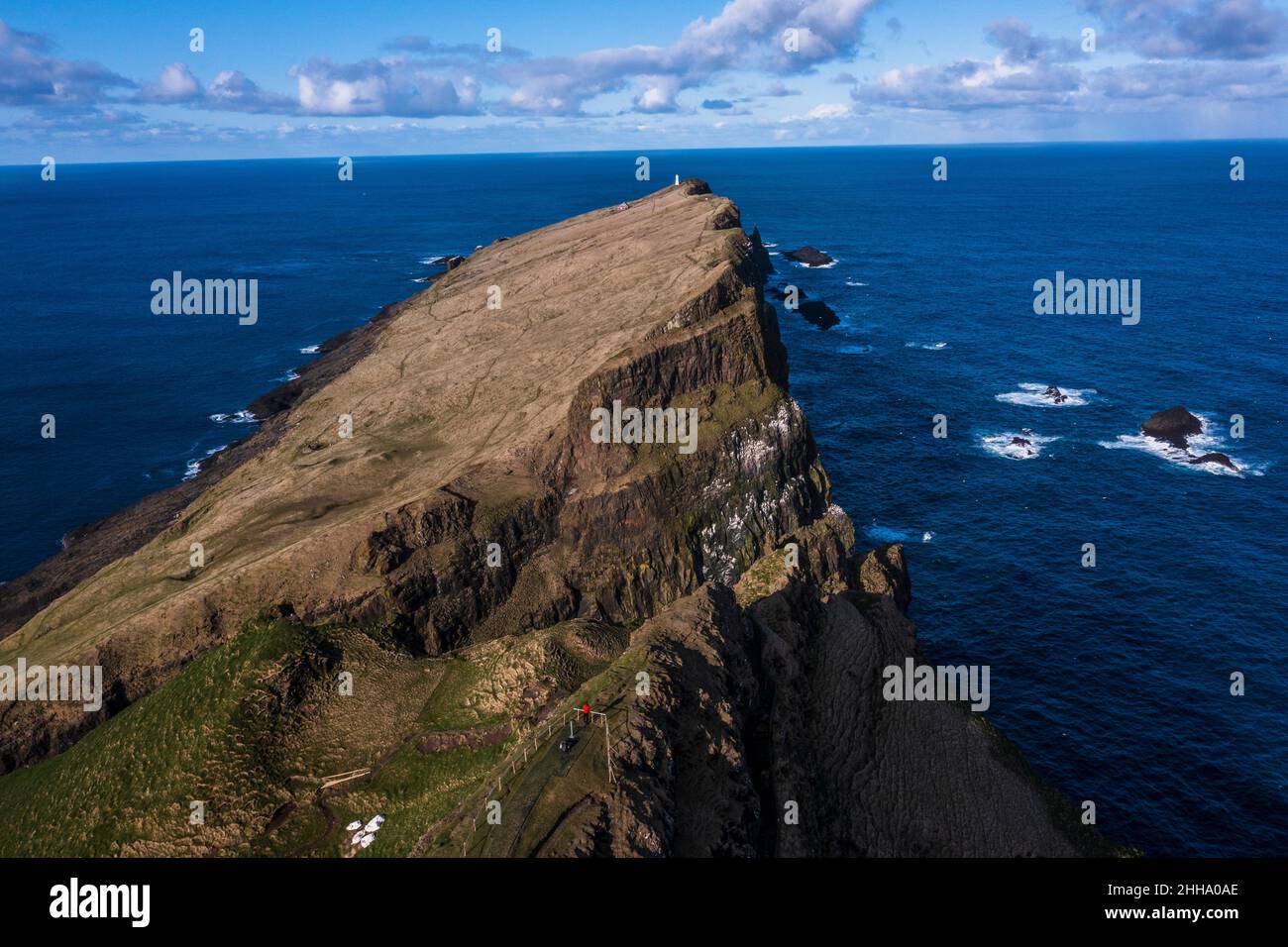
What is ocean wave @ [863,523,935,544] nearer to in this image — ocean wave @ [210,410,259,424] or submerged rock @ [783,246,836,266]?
ocean wave @ [210,410,259,424]

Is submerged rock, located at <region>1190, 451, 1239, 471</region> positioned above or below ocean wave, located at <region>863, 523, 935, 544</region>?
above

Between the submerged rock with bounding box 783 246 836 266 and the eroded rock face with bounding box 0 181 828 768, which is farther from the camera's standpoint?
the submerged rock with bounding box 783 246 836 266

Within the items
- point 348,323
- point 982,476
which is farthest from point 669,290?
point 348,323

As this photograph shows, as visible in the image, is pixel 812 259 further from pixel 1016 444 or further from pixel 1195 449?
pixel 1195 449

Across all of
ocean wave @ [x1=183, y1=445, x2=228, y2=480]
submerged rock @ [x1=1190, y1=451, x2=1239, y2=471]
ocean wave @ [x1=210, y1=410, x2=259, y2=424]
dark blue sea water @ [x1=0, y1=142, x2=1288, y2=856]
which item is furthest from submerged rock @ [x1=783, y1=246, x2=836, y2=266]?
ocean wave @ [x1=183, y1=445, x2=228, y2=480]

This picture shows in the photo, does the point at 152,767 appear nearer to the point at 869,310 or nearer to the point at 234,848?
the point at 234,848

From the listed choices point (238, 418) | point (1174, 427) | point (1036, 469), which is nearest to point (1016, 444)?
point (1036, 469)
